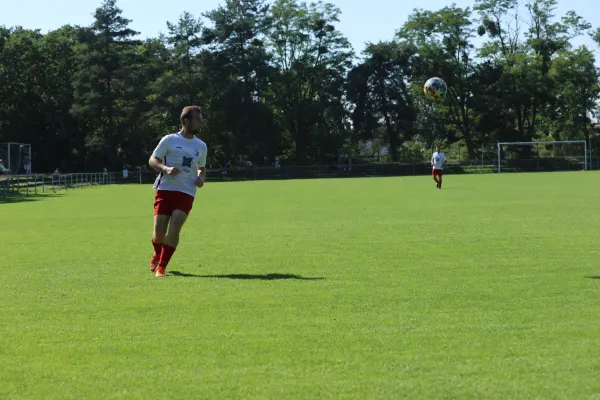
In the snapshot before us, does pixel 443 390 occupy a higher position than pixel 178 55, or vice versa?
pixel 178 55

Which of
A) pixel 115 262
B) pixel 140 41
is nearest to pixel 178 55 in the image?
pixel 140 41

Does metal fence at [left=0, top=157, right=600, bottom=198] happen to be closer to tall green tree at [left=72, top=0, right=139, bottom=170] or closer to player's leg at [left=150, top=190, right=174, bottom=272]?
tall green tree at [left=72, top=0, right=139, bottom=170]

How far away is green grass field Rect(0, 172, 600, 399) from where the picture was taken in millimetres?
4660

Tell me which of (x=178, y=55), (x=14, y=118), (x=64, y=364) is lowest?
(x=64, y=364)

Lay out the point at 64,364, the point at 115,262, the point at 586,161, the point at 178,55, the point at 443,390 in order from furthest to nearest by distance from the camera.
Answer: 1. the point at 178,55
2. the point at 586,161
3. the point at 115,262
4. the point at 64,364
5. the point at 443,390

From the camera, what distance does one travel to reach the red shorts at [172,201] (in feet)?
32.6

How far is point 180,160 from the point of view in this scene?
9859 mm

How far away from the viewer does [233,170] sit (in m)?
76.0

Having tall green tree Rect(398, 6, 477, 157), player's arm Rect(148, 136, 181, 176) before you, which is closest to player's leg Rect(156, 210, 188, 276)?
player's arm Rect(148, 136, 181, 176)

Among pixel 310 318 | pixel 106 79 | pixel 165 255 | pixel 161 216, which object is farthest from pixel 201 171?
pixel 106 79

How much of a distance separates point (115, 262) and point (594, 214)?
10.9m

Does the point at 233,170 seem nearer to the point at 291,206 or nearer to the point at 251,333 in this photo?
the point at 291,206

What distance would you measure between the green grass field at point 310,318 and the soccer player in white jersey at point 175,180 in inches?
19.3

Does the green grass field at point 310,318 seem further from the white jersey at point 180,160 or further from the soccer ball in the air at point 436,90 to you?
the soccer ball in the air at point 436,90
